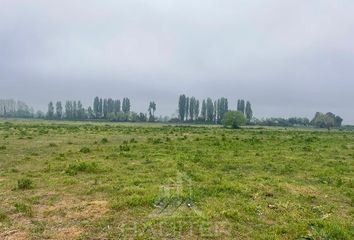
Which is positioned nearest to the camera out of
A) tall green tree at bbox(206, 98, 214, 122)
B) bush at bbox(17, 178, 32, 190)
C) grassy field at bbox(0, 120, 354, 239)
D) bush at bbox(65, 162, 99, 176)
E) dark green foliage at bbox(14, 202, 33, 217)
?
grassy field at bbox(0, 120, 354, 239)

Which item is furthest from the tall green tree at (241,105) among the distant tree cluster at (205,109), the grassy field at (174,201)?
the grassy field at (174,201)

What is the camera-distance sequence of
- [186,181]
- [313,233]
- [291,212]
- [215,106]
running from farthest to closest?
[215,106] → [186,181] → [291,212] → [313,233]

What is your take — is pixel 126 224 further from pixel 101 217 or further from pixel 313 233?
pixel 313 233

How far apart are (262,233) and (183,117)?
163538 millimetres

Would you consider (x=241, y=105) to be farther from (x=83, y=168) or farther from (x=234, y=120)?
(x=83, y=168)

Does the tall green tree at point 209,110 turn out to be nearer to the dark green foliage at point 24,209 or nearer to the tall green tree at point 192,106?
the tall green tree at point 192,106

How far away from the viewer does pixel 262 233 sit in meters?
10.0

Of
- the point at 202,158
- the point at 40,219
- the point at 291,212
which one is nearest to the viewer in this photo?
the point at 40,219

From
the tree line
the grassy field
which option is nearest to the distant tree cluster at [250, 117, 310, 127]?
the tree line

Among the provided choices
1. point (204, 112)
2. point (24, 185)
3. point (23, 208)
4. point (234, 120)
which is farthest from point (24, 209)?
point (204, 112)

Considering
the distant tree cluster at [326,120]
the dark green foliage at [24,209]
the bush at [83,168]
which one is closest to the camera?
the dark green foliage at [24,209]

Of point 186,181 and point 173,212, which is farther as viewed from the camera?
point 186,181

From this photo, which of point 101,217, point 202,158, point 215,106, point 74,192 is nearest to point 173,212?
point 101,217

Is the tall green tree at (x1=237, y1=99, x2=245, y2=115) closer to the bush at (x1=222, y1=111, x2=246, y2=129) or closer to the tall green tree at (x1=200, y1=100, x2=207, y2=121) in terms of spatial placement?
the tall green tree at (x1=200, y1=100, x2=207, y2=121)
